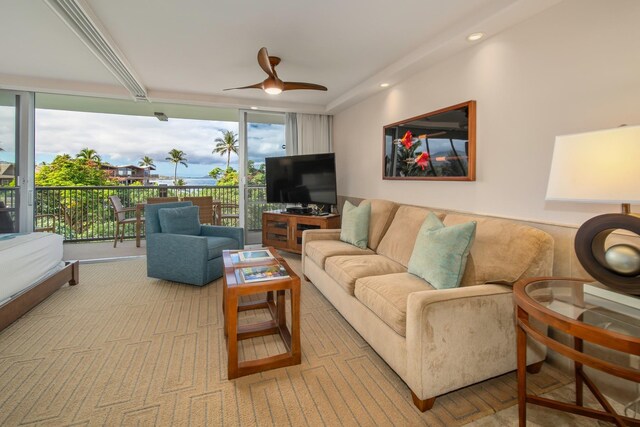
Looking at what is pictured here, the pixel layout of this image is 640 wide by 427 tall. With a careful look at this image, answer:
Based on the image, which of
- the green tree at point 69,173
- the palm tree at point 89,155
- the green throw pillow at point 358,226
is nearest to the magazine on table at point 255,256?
the green throw pillow at point 358,226

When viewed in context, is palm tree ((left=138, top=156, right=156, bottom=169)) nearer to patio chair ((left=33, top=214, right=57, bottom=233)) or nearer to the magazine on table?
patio chair ((left=33, top=214, right=57, bottom=233))

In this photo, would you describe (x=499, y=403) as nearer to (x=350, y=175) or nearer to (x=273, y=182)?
(x=350, y=175)

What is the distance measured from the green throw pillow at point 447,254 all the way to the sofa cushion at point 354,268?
46cm

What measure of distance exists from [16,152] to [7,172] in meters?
0.29

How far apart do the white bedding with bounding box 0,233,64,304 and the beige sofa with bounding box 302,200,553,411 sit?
8.31 ft

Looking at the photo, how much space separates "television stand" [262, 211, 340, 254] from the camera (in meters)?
4.37

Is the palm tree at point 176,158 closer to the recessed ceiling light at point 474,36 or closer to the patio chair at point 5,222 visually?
the patio chair at point 5,222

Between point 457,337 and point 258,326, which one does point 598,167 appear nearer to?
point 457,337

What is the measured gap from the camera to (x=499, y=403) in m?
1.63

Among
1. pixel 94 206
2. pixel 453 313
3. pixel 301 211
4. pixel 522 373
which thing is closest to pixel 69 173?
pixel 94 206

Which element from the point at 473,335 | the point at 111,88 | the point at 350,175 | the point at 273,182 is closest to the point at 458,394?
the point at 473,335

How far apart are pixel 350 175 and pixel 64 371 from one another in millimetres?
3874

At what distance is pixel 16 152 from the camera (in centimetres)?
395

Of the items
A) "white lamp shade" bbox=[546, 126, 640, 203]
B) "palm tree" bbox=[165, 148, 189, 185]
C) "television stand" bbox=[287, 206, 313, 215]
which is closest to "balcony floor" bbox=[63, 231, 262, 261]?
"television stand" bbox=[287, 206, 313, 215]
